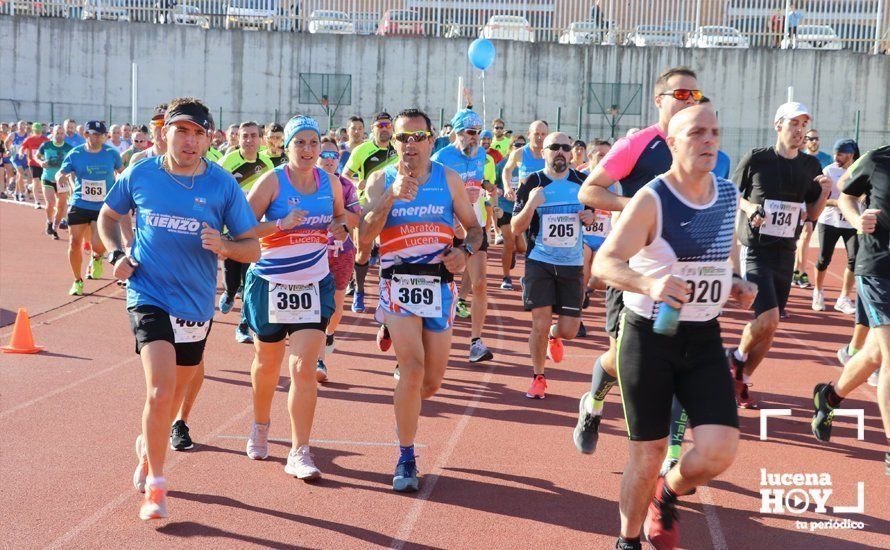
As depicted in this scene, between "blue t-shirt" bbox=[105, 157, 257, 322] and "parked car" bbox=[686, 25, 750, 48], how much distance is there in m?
27.0

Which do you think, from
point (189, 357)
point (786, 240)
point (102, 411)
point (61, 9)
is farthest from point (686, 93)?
point (61, 9)

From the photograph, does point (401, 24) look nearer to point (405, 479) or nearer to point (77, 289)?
point (77, 289)

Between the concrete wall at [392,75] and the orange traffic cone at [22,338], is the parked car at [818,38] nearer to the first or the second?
the concrete wall at [392,75]

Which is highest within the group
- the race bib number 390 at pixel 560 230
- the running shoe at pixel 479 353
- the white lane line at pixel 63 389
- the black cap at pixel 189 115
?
the black cap at pixel 189 115

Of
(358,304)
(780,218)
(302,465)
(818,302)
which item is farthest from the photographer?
(818,302)

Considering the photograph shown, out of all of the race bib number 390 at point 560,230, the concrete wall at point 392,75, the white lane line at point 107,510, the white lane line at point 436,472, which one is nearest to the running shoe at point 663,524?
the white lane line at point 436,472

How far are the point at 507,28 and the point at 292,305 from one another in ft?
85.3

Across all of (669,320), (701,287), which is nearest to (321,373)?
(701,287)

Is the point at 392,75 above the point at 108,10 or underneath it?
underneath

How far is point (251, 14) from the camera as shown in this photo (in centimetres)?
3186

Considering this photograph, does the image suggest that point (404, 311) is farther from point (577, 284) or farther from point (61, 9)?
point (61, 9)

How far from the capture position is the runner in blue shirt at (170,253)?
5.24 m

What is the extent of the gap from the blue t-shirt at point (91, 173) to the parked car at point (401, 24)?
18.6 meters

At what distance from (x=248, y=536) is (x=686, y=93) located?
3.36m
